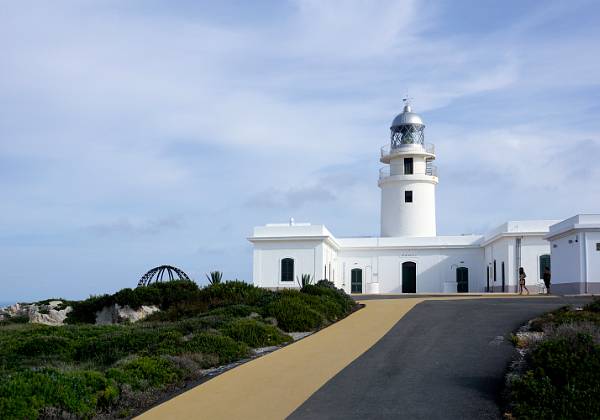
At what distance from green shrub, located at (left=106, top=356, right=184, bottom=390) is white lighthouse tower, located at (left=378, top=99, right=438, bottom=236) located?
3237 centimetres

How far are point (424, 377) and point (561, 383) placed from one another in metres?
2.04

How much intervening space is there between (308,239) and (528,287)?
11073 millimetres

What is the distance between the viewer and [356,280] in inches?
1612

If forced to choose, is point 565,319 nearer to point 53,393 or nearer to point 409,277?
point 53,393

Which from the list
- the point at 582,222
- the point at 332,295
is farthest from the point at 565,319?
the point at 582,222

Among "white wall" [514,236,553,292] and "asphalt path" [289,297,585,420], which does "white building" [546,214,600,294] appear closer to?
"white wall" [514,236,553,292]

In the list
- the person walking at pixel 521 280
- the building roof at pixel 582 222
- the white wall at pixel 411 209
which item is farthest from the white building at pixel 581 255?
the white wall at pixel 411 209

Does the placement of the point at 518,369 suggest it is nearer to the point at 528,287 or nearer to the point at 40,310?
the point at 40,310

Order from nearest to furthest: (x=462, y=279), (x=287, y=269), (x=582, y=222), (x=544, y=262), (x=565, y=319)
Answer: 1. (x=565, y=319)
2. (x=582, y=222)
3. (x=544, y=262)
4. (x=287, y=269)
5. (x=462, y=279)

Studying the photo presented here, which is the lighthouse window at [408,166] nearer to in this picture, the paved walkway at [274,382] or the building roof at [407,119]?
the building roof at [407,119]

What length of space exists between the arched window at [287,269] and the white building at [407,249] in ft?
0.17

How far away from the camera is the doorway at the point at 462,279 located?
39219mm

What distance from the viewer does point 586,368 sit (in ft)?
27.2

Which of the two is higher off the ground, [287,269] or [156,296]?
[287,269]
